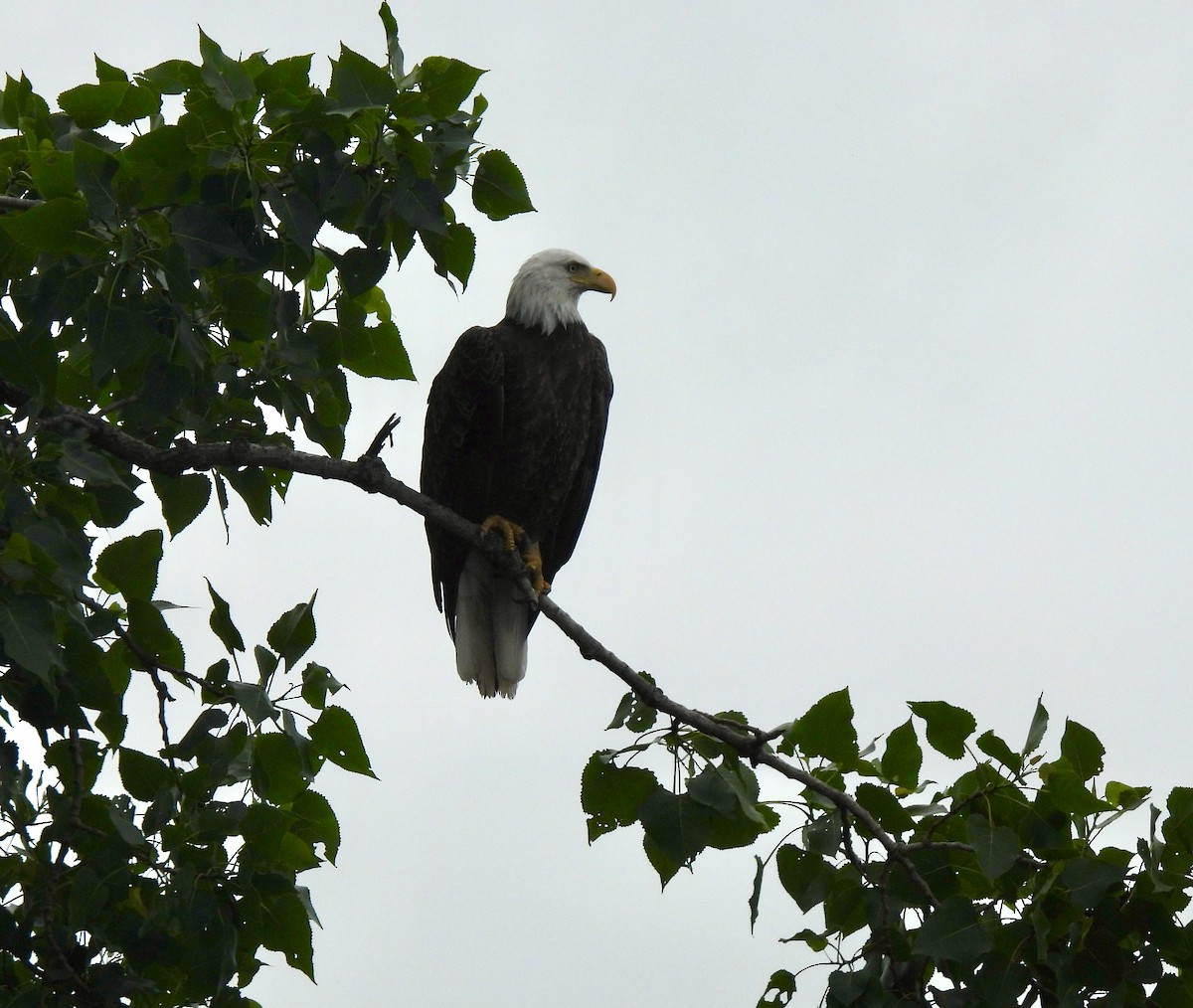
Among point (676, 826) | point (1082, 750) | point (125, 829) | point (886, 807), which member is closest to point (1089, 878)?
point (1082, 750)

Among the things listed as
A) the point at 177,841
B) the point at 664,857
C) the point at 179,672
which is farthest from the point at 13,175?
the point at 664,857

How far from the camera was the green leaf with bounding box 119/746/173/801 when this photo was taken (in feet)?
7.89

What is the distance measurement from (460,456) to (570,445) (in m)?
0.48

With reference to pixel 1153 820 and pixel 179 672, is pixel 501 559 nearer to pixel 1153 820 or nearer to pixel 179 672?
pixel 179 672

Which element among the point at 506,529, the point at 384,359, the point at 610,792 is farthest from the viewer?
the point at 506,529

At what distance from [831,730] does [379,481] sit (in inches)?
51.6

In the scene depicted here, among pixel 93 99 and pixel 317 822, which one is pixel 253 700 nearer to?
pixel 317 822

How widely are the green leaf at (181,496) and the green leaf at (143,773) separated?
86 centimetres

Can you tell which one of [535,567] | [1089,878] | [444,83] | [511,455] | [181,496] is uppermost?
[511,455]

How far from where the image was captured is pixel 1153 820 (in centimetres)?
245

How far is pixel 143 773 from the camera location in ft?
7.89

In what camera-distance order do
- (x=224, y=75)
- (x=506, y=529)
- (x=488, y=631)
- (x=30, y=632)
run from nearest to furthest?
(x=30, y=632) → (x=224, y=75) → (x=506, y=529) → (x=488, y=631)

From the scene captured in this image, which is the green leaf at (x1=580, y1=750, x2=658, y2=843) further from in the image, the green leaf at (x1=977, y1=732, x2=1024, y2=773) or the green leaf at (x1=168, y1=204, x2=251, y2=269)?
the green leaf at (x1=168, y1=204, x2=251, y2=269)

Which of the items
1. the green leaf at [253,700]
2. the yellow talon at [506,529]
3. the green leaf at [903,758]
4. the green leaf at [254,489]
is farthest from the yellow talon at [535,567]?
the green leaf at [253,700]
